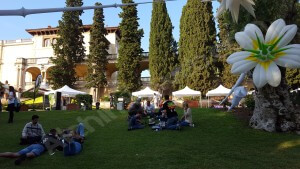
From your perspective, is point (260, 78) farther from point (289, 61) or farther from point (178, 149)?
point (178, 149)

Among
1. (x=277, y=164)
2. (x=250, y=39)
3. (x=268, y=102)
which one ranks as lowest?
(x=277, y=164)

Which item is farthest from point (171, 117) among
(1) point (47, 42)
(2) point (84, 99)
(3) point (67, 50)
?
(1) point (47, 42)

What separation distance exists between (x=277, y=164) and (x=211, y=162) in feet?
5.03

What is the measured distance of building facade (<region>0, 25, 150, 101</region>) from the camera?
49.4 meters

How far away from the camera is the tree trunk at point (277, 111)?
39.5 ft

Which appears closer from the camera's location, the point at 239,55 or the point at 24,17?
the point at 24,17

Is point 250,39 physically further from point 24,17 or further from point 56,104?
point 56,104

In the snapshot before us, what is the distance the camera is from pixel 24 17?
3.30 metres

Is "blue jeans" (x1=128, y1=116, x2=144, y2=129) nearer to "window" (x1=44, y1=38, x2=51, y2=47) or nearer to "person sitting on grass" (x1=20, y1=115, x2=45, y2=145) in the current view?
"person sitting on grass" (x1=20, y1=115, x2=45, y2=145)

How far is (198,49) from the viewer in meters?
36.4

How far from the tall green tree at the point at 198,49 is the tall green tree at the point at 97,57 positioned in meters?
10.2

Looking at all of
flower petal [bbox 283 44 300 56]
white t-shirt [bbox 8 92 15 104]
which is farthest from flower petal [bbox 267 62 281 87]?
white t-shirt [bbox 8 92 15 104]

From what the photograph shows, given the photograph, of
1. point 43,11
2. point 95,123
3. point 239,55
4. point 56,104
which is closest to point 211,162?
point 239,55

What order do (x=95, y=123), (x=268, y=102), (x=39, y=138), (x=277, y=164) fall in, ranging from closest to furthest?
(x=277, y=164) → (x=39, y=138) → (x=268, y=102) → (x=95, y=123)
